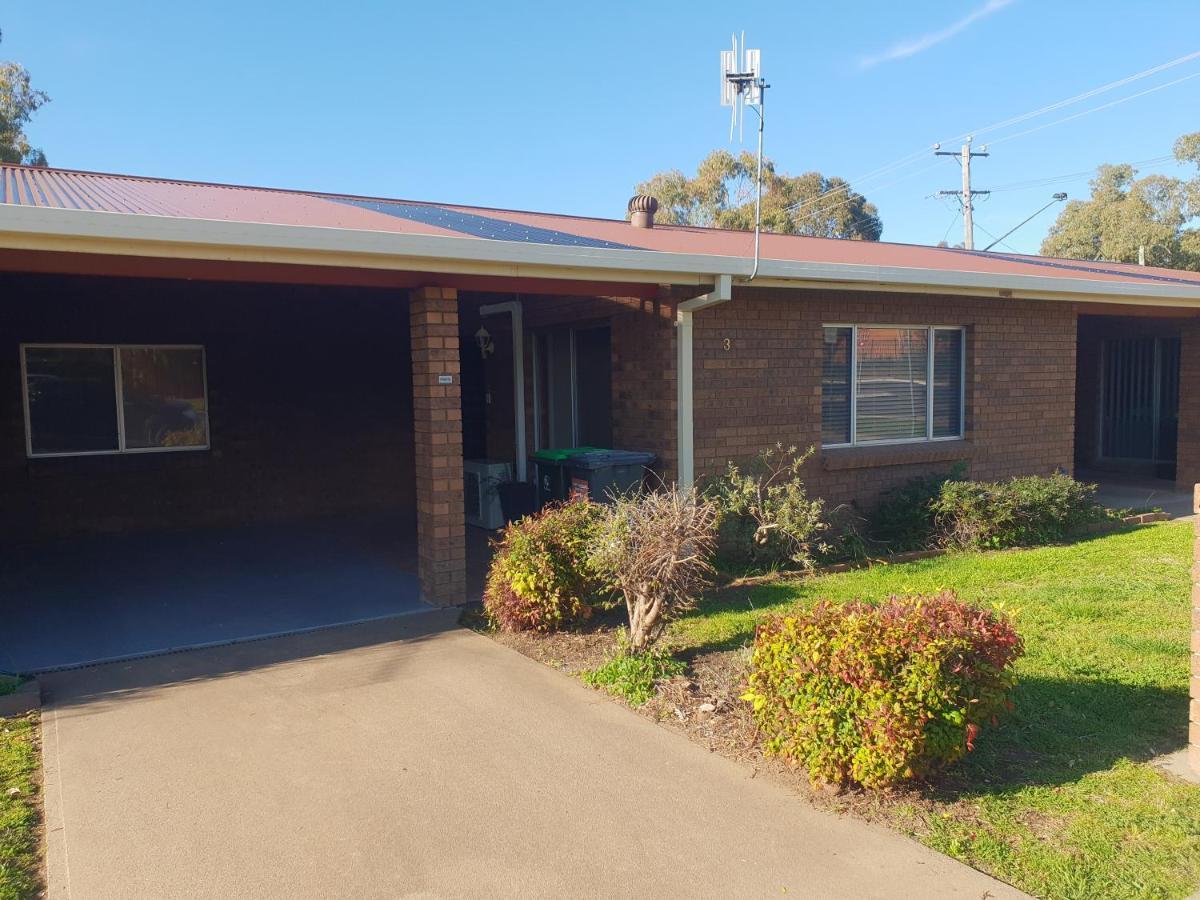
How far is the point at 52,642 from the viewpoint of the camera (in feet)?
22.1

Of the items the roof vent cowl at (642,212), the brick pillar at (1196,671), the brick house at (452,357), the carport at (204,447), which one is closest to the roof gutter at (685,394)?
the brick house at (452,357)

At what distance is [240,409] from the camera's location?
11.7 m

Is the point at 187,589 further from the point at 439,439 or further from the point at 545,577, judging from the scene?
the point at 545,577

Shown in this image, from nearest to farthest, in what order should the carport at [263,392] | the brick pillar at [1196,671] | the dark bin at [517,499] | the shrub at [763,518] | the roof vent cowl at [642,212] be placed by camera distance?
the brick pillar at [1196,671] < the carport at [263,392] < the shrub at [763,518] < the dark bin at [517,499] < the roof vent cowl at [642,212]

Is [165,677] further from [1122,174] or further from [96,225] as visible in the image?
[1122,174]

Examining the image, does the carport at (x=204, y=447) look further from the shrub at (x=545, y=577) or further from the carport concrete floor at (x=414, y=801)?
the carport concrete floor at (x=414, y=801)


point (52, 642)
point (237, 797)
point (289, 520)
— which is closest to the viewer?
point (237, 797)

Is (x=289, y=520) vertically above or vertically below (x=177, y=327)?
below

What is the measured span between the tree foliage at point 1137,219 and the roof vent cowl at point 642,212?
1392 inches

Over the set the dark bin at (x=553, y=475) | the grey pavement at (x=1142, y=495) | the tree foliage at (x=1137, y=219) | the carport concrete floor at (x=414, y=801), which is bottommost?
the carport concrete floor at (x=414, y=801)

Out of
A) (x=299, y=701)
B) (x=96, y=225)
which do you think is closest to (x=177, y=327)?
(x=96, y=225)

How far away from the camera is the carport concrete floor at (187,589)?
22.6 ft

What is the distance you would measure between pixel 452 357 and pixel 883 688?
4.41m

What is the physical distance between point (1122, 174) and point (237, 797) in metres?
49.8
